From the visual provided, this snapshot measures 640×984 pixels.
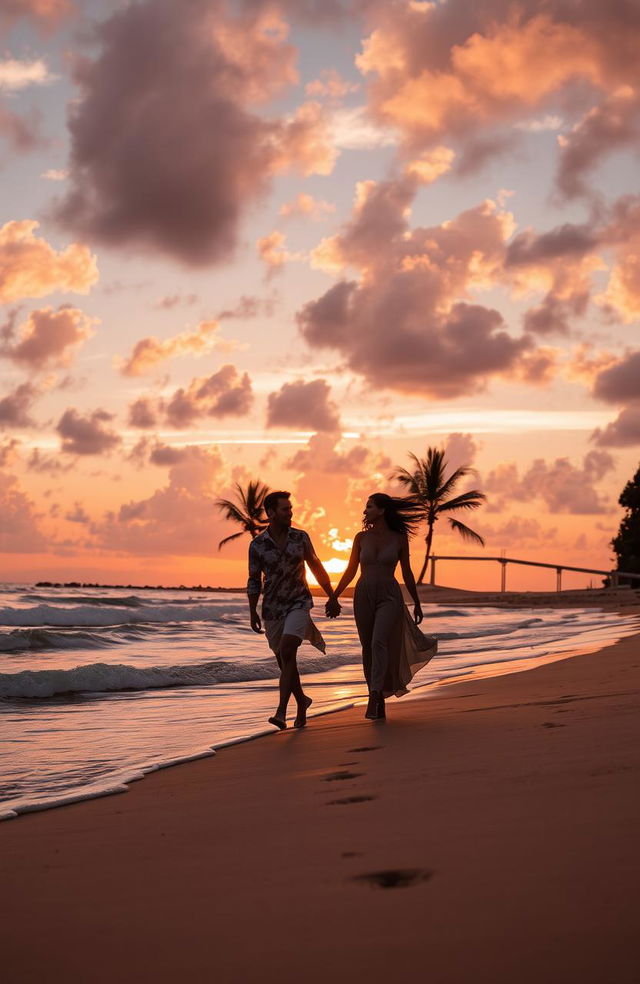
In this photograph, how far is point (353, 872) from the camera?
2.89 m

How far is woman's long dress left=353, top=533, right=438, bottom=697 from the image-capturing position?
299 inches

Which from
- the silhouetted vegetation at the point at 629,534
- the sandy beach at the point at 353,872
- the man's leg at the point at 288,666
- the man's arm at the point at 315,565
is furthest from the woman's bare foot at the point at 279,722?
the silhouetted vegetation at the point at 629,534

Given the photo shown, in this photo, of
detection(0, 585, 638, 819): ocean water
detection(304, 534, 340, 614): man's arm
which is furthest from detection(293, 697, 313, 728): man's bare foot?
detection(304, 534, 340, 614): man's arm

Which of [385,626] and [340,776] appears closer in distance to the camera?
[340,776]

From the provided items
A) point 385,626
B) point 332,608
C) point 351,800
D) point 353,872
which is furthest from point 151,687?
point 353,872

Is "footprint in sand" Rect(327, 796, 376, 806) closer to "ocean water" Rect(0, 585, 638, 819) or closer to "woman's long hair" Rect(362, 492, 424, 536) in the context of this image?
"ocean water" Rect(0, 585, 638, 819)

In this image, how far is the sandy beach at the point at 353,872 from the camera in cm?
227

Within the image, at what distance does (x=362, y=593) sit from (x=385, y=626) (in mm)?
331

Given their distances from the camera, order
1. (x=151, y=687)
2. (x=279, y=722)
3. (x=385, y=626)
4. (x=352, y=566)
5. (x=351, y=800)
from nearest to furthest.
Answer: (x=351, y=800), (x=279, y=722), (x=385, y=626), (x=352, y=566), (x=151, y=687)

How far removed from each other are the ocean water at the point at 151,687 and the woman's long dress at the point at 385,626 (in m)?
0.52

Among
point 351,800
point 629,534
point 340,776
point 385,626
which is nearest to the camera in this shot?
point 351,800

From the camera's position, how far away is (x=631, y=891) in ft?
7.97

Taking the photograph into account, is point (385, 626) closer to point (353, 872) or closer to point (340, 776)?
point (340, 776)

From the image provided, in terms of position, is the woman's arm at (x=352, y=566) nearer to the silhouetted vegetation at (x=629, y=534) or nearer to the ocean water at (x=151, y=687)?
the ocean water at (x=151, y=687)
